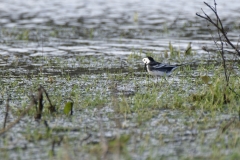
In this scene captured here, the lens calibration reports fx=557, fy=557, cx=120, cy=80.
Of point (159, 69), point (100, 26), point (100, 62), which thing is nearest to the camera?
point (159, 69)

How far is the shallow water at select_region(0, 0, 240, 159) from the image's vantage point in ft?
22.9

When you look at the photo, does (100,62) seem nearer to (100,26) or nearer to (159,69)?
(159,69)

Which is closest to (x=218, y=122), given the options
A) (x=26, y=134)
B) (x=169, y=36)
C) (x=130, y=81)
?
(x=26, y=134)

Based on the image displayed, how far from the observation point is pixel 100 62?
1343 cm

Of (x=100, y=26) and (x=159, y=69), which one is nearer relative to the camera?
(x=159, y=69)

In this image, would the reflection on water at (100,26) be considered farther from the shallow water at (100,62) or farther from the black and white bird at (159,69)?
the black and white bird at (159,69)

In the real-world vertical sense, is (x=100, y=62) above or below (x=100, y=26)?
below

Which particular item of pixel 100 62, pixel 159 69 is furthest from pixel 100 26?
pixel 159 69

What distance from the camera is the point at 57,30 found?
60.7 ft

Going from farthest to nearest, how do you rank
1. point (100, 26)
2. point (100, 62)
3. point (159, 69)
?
point (100, 26)
point (100, 62)
point (159, 69)

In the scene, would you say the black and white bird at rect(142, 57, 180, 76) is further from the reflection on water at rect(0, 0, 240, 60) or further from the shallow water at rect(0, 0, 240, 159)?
the reflection on water at rect(0, 0, 240, 60)

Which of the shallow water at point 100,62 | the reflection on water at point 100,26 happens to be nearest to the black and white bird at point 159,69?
the shallow water at point 100,62

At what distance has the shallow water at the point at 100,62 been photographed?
6984 mm

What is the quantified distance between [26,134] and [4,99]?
2328 mm
